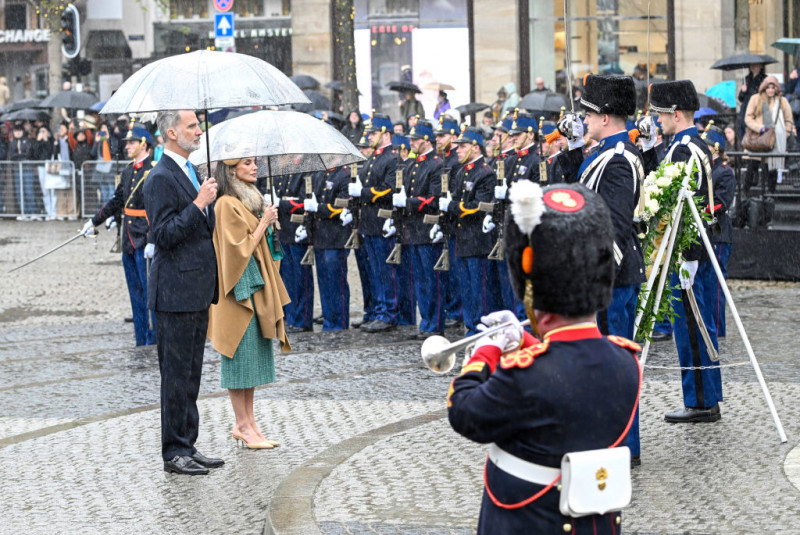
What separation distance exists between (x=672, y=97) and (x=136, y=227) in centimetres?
568

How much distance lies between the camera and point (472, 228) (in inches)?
513

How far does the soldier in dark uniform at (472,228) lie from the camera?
13.0 meters

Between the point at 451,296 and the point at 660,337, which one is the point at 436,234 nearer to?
the point at 451,296

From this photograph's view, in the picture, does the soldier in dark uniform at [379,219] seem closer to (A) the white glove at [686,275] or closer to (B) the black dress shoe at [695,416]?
(A) the white glove at [686,275]

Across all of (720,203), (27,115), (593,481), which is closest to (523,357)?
(593,481)

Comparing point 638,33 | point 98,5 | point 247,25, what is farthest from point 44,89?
point 638,33

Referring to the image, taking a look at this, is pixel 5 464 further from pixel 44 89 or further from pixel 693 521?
pixel 44 89

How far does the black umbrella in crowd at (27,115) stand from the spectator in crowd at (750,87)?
1490 centimetres

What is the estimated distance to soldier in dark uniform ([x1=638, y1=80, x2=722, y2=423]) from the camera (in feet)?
27.3

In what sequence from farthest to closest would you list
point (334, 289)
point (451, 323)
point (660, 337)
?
point (451, 323)
point (334, 289)
point (660, 337)

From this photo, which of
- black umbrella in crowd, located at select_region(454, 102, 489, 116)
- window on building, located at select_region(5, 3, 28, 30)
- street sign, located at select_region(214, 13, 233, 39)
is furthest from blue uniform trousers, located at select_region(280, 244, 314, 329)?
window on building, located at select_region(5, 3, 28, 30)

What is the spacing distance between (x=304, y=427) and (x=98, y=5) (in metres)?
30.2

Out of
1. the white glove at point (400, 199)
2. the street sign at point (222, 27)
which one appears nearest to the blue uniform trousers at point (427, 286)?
the white glove at point (400, 199)

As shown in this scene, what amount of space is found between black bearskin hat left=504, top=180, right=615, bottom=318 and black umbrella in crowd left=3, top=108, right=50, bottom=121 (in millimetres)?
25781
